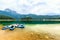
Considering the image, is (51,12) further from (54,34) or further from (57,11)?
(54,34)

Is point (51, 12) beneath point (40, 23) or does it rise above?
above

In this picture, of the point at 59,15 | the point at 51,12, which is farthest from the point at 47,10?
the point at 59,15

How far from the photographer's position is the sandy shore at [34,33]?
1.27 m

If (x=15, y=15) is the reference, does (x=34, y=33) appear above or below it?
below

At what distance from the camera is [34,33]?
4.25 feet

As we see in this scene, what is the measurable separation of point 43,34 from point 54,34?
125mm

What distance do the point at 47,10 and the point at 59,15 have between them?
15cm

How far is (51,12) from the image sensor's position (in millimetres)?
1334

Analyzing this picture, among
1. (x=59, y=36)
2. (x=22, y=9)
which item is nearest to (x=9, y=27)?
(x=22, y=9)

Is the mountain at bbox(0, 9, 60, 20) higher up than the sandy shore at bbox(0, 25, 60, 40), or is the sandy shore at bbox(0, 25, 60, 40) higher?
the mountain at bbox(0, 9, 60, 20)

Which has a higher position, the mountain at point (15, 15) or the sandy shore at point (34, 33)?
the mountain at point (15, 15)

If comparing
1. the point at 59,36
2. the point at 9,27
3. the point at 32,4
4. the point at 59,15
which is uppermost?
the point at 32,4

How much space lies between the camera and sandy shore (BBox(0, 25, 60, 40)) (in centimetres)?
127

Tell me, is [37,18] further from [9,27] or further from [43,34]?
[9,27]
